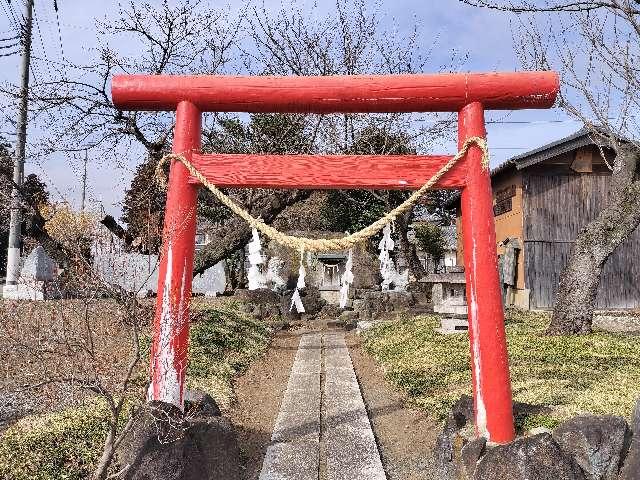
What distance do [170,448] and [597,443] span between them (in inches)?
125

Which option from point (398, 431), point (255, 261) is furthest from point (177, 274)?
point (398, 431)

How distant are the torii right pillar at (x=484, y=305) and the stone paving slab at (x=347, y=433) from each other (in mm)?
1213

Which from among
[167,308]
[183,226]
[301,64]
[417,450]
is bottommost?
[417,450]

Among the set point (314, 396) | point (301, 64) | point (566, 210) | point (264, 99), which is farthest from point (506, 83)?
point (566, 210)

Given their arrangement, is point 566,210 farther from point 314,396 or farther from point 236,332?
point 314,396

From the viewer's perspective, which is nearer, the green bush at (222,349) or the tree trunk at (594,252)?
the green bush at (222,349)

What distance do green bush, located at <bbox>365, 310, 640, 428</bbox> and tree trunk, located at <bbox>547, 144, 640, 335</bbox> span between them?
49cm

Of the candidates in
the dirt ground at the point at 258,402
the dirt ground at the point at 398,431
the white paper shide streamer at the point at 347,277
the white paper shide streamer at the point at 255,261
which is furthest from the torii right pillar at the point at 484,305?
the dirt ground at the point at 258,402

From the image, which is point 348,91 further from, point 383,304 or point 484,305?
point 383,304

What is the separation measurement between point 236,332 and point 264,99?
353 inches

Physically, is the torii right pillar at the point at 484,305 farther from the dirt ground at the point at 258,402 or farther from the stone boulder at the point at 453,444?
the dirt ground at the point at 258,402

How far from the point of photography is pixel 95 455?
4379 millimetres

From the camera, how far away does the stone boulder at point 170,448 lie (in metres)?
3.86

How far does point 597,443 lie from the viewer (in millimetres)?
3930
